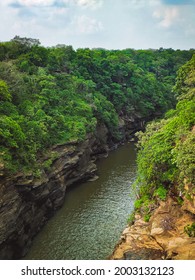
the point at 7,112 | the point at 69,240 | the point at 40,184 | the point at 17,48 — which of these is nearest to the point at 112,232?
the point at 69,240

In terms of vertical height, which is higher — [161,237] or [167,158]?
[167,158]

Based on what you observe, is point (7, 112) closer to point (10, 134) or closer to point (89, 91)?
point (10, 134)

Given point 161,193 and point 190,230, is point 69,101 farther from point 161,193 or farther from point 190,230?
point 190,230

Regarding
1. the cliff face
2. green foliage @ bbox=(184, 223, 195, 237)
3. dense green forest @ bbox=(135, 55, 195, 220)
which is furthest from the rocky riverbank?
green foliage @ bbox=(184, 223, 195, 237)

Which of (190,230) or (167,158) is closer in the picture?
(190,230)

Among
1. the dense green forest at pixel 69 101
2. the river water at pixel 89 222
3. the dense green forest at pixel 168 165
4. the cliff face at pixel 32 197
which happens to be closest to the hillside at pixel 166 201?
the dense green forest at pixel 168 165

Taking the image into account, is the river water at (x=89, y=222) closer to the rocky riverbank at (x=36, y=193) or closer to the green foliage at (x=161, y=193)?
the rocky riverbank at (x=36, y=193)

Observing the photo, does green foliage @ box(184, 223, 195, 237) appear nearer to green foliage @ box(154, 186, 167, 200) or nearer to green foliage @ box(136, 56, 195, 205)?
green foliage @ box(136, 56, 195, 205)

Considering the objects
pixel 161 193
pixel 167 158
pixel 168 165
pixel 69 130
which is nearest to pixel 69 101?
pixel 69 130
